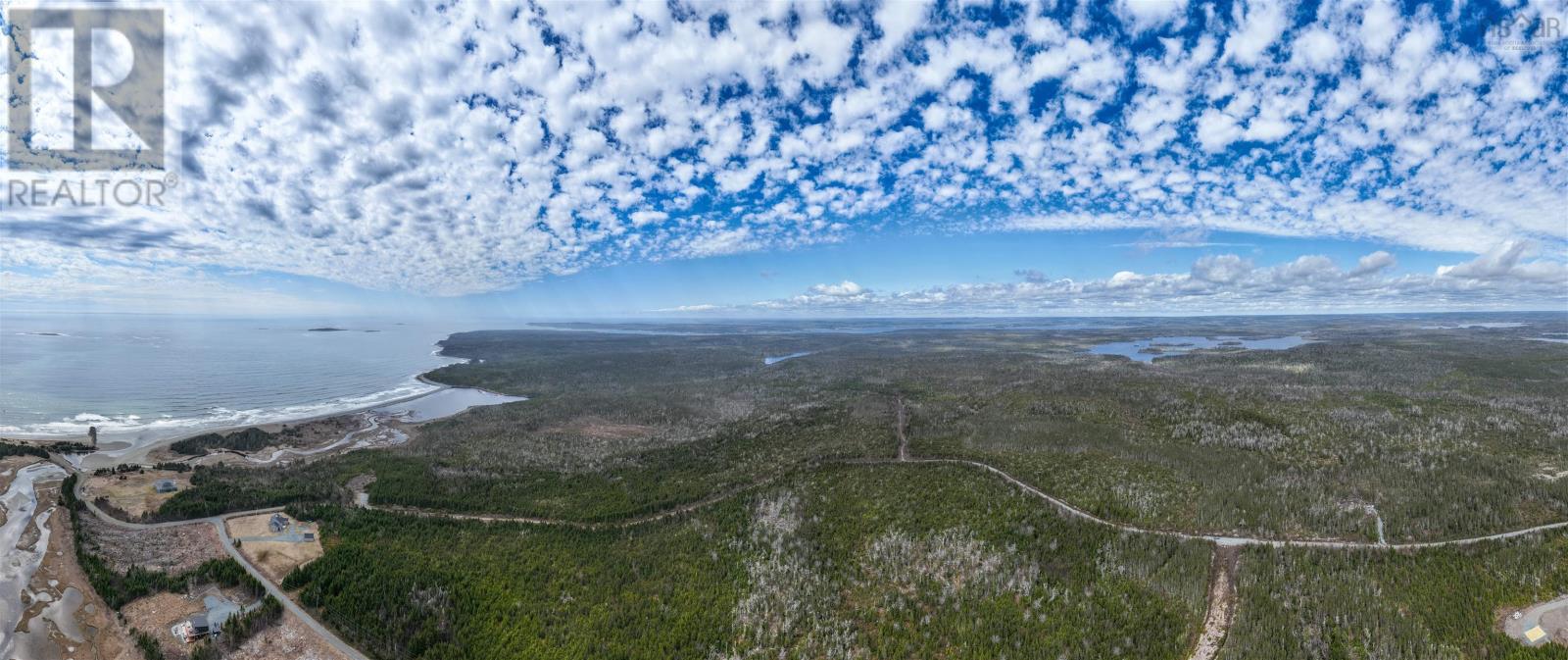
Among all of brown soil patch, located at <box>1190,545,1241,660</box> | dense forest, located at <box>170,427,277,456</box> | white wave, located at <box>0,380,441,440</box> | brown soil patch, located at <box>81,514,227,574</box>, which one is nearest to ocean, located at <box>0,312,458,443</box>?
white wave, located at <box>0,380,441,440</box>

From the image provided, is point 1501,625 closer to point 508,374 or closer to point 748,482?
point 748,482

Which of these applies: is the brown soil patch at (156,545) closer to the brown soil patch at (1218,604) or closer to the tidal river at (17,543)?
the tidal river at (17,543)

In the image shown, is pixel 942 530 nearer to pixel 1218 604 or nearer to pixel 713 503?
pixel 1218 604

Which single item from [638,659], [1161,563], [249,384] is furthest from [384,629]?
[249,384]

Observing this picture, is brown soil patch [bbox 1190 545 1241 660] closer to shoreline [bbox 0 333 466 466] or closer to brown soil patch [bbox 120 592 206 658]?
brown soil patch [bbox 120 592 206 658]

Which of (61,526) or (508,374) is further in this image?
(508,374)

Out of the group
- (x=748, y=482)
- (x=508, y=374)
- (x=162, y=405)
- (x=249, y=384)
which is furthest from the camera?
(x=508, y=374)
